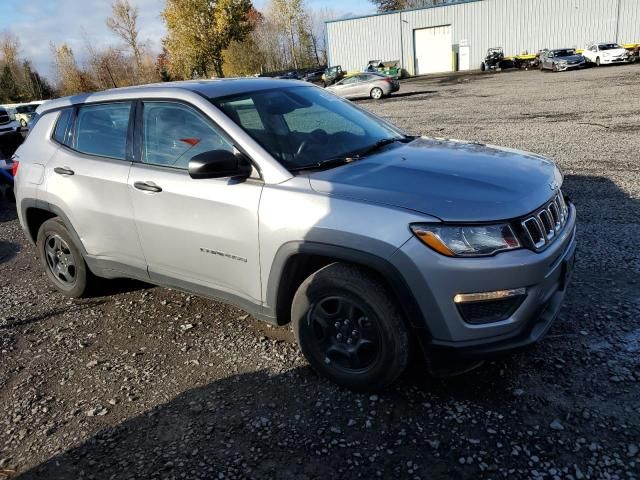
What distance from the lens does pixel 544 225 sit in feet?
9.60

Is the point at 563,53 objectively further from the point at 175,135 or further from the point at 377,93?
the point at 175,135

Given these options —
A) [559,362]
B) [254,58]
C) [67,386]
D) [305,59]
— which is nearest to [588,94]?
[559,362]

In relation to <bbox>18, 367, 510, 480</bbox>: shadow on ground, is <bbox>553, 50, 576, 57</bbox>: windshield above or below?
above

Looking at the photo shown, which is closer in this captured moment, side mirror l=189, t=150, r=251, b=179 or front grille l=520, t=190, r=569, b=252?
front grille l=520, t=190, r=569, b=252

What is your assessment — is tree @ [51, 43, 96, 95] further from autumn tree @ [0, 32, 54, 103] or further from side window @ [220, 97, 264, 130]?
side window @ [220, 97, 264, 130]

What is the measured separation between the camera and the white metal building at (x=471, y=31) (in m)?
42.3

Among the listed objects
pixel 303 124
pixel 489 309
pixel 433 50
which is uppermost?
pixel 433 50

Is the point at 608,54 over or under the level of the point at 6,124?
under

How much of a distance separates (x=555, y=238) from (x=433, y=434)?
1.26m

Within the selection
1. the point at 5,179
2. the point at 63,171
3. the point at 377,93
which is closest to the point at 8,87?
the point at 377,93

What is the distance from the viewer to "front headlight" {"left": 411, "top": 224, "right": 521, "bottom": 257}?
266 centimetres

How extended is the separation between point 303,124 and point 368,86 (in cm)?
2438

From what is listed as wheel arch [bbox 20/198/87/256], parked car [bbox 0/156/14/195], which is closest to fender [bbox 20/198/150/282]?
wheel arch [bbox 20/198/87/256]

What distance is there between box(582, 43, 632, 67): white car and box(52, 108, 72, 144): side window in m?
37.9
